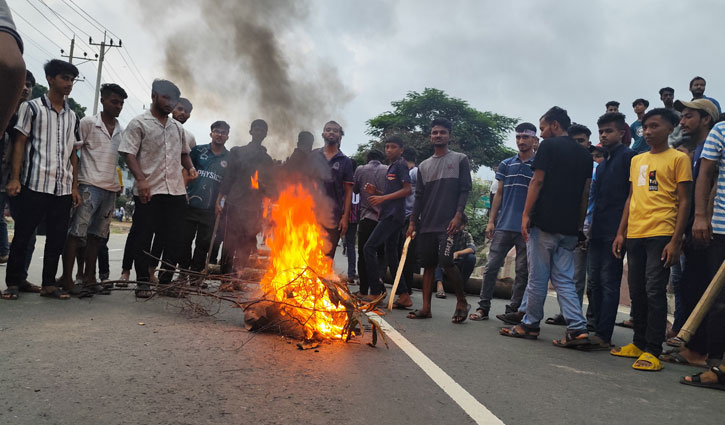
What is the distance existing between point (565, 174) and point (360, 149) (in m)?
37.9

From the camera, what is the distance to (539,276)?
5.39 metres

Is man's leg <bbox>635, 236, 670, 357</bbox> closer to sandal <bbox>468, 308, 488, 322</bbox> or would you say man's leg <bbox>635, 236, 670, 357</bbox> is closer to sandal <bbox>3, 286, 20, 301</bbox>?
sandal <bbox>468, 308, 488, 322</bbox>

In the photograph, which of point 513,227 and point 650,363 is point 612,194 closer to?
point 513,227

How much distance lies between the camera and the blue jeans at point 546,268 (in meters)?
5.36

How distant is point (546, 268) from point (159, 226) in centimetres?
446

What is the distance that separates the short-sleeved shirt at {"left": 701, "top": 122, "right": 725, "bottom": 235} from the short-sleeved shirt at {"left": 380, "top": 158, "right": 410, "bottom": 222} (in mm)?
3510

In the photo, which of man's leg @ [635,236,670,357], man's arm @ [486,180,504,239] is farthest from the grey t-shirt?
man's arm @ [486,180,504,239]

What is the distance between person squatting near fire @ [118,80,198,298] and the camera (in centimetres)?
582

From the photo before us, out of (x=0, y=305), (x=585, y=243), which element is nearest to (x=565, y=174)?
(x=585, y=243)

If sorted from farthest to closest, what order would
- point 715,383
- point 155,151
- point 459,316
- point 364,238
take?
point 364,238
point 155,151
point 459,316
point 715,383

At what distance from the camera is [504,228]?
21.5ft

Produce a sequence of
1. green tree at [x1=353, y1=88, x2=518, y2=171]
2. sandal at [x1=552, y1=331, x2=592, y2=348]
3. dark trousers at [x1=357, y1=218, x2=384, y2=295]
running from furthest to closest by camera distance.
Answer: green tree at [x1=353, y1=88, x2=518, y2=171] → dark trousers at [x1=357, y1=218, x2=384, y2=295] → sandal at [x1=552, y1=331, x2=592, y2=348]

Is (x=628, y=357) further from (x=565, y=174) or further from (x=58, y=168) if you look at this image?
(x=58, y=168)

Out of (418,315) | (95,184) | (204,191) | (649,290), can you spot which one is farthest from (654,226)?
(95,184)
